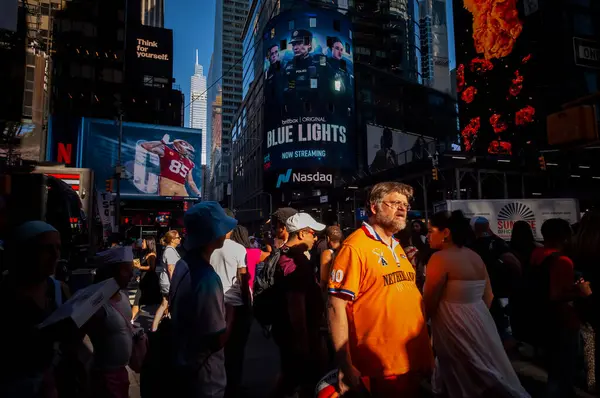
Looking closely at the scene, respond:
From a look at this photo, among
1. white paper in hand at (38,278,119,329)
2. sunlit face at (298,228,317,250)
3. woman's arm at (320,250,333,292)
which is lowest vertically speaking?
woman's arm at (320,250,333,292)

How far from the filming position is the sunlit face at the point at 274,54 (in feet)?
171

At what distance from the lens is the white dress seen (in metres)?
3.02

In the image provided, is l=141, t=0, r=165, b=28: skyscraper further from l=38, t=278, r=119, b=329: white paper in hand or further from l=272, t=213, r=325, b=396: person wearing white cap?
l=38, t=278, r=119, b=329: white paper in hand

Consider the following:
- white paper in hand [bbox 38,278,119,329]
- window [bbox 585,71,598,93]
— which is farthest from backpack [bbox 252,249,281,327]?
window [bbox 585,71,598,93]

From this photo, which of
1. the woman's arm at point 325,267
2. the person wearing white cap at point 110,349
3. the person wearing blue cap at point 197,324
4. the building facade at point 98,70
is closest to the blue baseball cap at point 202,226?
the person wearing blue cap at point 197,324

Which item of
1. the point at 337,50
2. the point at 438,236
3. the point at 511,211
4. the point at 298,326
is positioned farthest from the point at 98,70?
the point at 438,236

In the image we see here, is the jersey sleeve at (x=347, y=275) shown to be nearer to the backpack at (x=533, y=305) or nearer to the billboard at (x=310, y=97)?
the backpack at (x=533, y=305)

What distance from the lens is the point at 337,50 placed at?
169 feet

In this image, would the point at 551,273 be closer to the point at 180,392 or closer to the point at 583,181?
the point at 180,392

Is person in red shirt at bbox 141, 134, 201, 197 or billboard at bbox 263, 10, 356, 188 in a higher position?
billboard at bbox 263, 10, 356, 188

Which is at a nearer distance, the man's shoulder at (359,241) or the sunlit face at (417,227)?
the man's shoulder at (359,241)

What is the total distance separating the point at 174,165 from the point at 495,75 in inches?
1377

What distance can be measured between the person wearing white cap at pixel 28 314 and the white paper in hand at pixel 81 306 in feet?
0.22

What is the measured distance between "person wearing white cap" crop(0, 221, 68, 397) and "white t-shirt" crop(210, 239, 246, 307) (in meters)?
2.66
